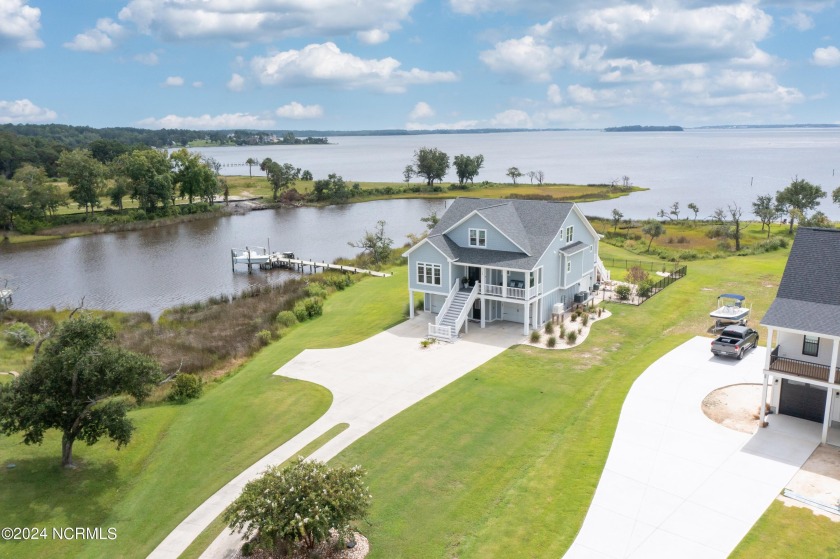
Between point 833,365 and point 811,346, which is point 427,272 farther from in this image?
point 833,365

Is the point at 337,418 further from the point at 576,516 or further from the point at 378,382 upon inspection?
the point at 576,516

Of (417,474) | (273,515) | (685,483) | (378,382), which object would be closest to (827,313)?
(685,483)

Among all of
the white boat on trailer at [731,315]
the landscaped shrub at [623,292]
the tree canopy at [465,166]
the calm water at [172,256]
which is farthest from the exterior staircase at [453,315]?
the tree canopy at [465,166]

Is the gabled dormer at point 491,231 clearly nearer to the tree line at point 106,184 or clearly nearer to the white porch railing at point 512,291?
the white porch railing at point 512,291

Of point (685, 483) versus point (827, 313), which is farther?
point (827, 313)

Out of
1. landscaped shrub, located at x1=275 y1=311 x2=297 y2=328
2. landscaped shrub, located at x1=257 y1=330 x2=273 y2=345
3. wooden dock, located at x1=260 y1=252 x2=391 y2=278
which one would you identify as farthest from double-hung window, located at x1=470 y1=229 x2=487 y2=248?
wooden dock, located at x1=260 y1=252 x2=391 y2=278

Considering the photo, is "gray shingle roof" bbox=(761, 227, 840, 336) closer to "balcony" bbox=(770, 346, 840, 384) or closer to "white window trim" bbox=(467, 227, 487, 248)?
"balcony" bbox=(770, 346, 840, 384)

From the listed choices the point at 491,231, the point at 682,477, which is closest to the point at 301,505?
the point at 682,477
